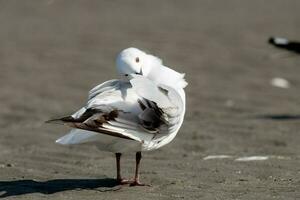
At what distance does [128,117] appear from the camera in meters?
6.46

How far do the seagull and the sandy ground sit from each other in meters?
0.37

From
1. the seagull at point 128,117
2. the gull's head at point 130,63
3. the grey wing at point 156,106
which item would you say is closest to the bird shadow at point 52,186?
the seagull at point 128,117

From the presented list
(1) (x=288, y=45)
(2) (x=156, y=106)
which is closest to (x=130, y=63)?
(2) (x=156, y=106)

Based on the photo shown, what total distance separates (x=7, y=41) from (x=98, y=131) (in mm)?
12332

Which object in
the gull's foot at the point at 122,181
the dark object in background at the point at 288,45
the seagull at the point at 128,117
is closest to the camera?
the seagull at the point at 128,117

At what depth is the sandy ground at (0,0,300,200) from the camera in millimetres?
7055

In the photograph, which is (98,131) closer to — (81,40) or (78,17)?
(81,40)

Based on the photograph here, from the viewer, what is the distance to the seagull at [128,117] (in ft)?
20.7

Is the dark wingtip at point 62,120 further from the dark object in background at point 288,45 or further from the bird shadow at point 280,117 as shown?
the dark object in background at point 288,45

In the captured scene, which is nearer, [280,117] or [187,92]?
[280,117]

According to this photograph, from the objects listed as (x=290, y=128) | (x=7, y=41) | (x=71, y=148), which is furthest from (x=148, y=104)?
(x=7, y=41)

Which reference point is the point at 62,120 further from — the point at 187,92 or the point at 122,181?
the point at 187,92

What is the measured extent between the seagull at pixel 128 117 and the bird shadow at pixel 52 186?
0.56ft

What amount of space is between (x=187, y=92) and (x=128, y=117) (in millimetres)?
7366
